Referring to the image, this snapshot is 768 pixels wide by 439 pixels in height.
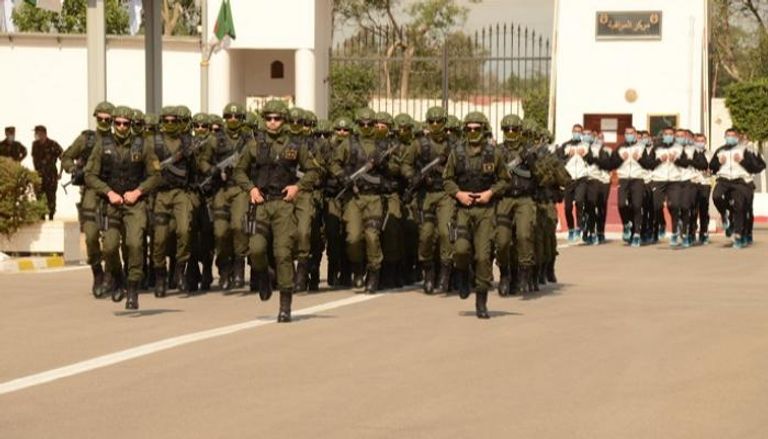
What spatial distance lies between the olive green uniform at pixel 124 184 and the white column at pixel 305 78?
28.8 meters

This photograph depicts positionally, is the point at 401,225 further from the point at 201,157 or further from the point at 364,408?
the point at 364,408

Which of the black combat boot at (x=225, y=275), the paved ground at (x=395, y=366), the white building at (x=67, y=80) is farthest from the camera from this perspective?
the white building at (x=67, y=80)

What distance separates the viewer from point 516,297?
19359mm

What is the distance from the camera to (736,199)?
1156 inches

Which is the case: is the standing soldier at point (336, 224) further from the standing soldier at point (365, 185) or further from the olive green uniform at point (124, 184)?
the olive green uniform at point (124, 184)

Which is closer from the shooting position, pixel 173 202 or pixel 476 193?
pixel 476 193

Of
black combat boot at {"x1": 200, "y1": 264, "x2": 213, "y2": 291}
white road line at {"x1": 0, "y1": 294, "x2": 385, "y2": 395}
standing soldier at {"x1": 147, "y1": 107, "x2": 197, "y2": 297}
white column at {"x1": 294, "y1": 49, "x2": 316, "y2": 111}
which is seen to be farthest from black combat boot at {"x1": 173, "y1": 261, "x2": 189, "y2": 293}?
white column at {"x1": 294, "y1": 49, "x2": 316, "y2": 111}

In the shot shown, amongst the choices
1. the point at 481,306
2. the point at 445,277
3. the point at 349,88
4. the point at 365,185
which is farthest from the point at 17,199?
the point at 349,88

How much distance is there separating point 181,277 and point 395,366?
23.2ft

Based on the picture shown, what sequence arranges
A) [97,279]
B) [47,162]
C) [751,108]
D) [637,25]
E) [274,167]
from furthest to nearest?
1. [751,108]
2. [637,25]
3. [47,162]
4. [97,279]
5. [274,167]

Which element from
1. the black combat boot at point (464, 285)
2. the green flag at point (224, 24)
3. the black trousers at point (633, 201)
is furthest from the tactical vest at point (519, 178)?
the green flag at point (224, 24)

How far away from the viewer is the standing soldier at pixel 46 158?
102 feet

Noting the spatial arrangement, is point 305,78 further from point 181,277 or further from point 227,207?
point 181,277

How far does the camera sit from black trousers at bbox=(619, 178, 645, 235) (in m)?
30.0
